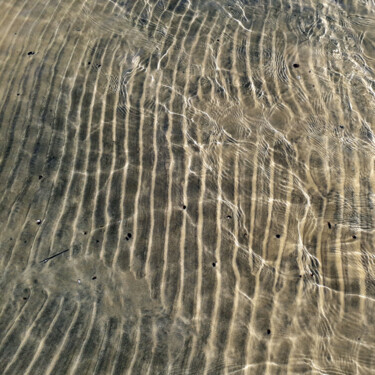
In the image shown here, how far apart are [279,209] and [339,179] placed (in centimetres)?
79

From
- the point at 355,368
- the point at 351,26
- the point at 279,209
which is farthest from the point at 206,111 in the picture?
the point at 355,368

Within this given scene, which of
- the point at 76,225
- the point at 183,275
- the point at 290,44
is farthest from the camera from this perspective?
the point at 290,44

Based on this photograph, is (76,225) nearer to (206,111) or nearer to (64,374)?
(64,374)

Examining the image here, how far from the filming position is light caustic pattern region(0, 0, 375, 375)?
3602mm

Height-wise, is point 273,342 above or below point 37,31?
below

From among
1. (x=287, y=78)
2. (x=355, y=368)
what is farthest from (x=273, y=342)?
(x=287, y=78)

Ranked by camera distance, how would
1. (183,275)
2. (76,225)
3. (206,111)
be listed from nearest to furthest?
(183,275) → (76,225) → (206,111)

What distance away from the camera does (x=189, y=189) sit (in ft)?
14.1

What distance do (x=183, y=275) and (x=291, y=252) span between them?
3.66 feet

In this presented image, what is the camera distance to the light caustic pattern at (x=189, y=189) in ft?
11.8

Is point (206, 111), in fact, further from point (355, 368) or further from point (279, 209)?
point (355, 368)

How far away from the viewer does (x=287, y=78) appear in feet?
16.6

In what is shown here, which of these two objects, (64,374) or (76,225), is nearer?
(64,374)

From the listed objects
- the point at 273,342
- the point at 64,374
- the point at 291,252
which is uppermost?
the point at 291,252
